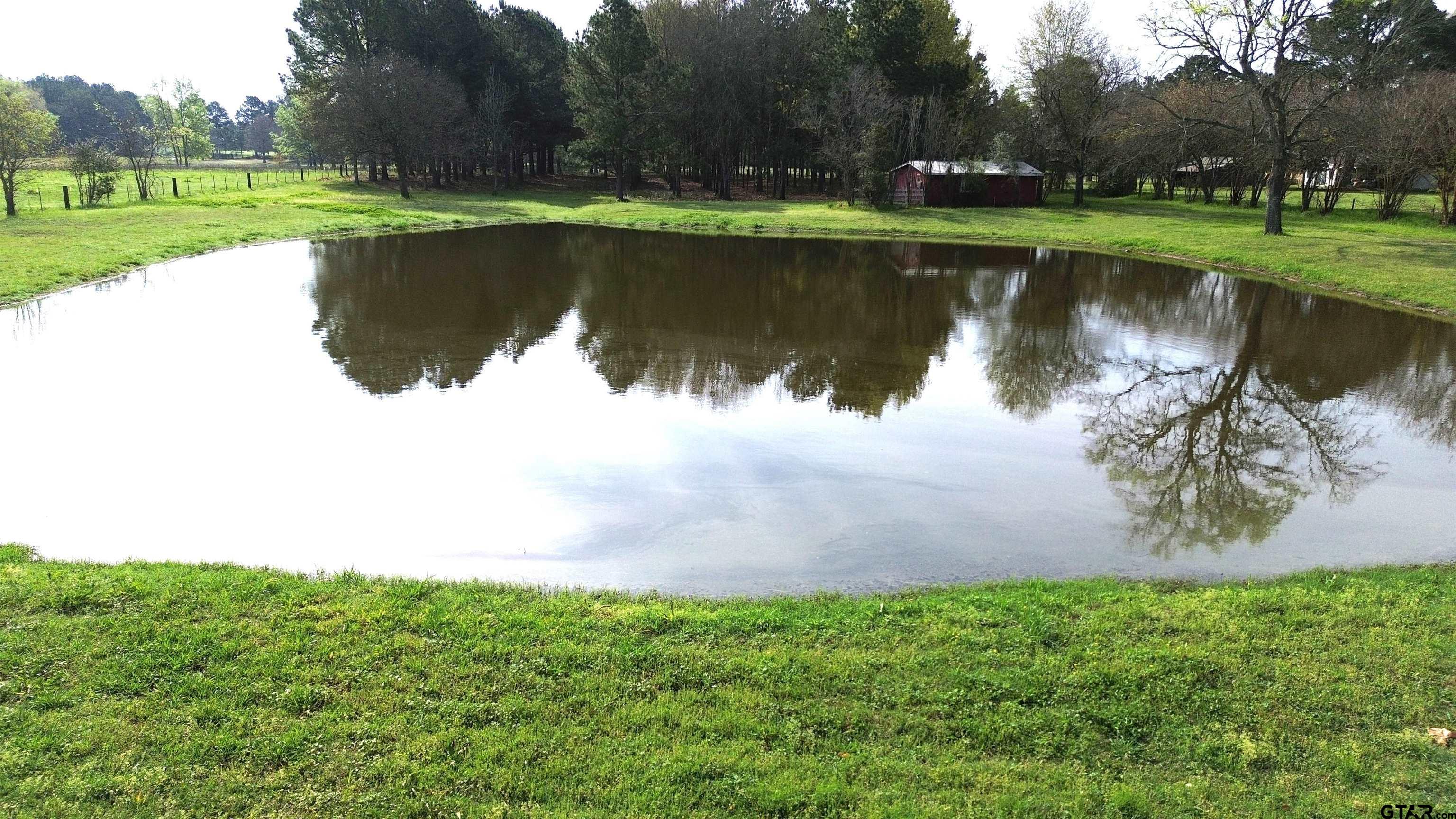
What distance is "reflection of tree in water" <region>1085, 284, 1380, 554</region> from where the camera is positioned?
9805 mm

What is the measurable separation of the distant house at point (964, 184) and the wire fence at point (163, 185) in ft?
143

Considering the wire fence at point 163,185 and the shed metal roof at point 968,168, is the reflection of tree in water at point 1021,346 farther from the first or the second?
the shed metal roof at point 968,168

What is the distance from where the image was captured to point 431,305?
21.7m

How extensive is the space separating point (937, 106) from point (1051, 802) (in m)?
59.2

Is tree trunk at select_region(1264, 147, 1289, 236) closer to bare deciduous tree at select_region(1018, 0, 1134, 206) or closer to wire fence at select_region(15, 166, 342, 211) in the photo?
bare deciduous tree at select_region(1018, 0, 1134, 206)

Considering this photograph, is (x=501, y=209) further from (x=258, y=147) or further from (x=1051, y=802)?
(x=258, y=147)

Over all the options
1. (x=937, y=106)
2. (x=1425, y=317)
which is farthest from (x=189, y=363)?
(x=937, y=106)

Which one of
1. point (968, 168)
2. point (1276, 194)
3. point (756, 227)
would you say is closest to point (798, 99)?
point (968, 168)

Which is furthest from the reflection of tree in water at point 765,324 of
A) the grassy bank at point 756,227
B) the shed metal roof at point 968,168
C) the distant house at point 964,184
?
the shed metal roof at point 968,168

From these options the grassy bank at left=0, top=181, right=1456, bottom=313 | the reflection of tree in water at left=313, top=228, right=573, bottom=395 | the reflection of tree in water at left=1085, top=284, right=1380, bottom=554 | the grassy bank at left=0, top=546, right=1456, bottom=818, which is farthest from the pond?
the grassy bank at left=0, top=181, right=1456, bottom=313

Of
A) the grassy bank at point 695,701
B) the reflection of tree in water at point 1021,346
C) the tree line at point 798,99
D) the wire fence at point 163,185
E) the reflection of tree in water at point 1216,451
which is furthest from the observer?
the tree line at point 798,99

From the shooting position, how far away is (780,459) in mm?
11453

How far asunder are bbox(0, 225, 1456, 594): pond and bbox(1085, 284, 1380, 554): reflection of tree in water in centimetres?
6

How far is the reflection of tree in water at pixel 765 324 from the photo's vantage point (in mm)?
15445
